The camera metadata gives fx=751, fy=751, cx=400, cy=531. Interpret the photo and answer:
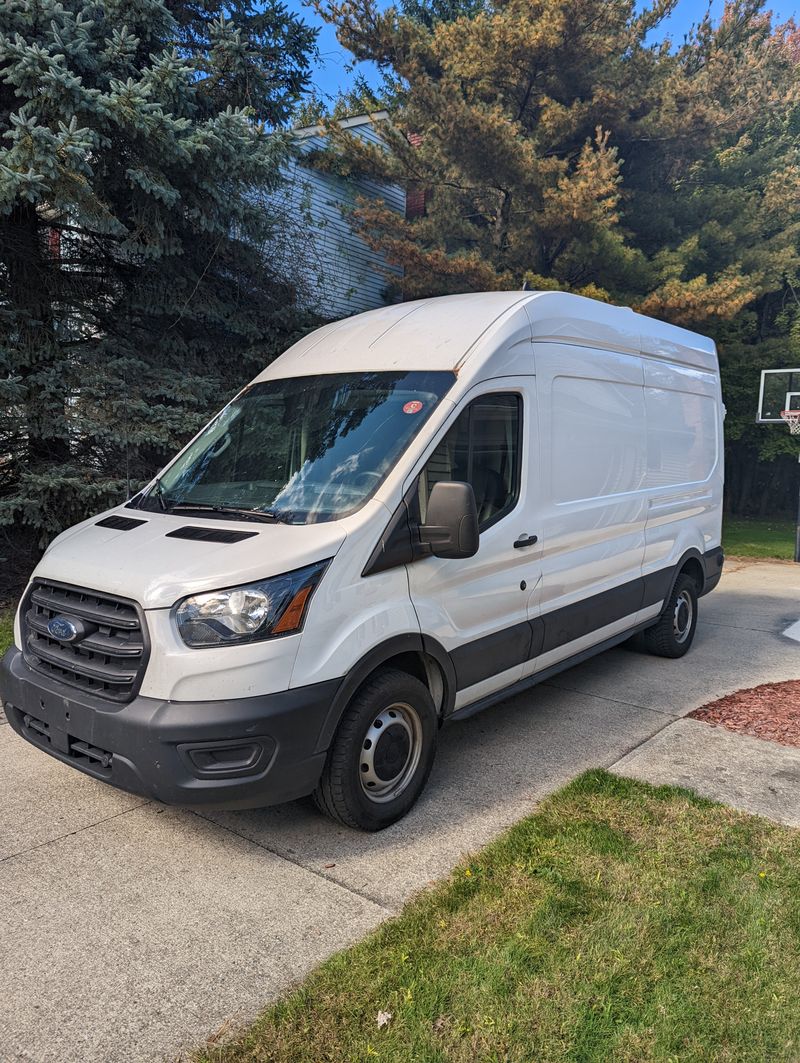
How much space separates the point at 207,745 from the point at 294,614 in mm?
602

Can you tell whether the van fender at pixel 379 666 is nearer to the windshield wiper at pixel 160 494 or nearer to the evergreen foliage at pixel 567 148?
the windshield wiper at pixel 160 494

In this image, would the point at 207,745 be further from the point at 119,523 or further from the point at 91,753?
the point at 119,523

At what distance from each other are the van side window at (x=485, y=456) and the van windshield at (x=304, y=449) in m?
0.19

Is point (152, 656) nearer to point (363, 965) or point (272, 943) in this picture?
point (272, 943)

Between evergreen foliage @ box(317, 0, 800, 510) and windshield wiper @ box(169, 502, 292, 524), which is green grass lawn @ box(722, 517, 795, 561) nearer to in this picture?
evergreen foliage @ box(317, 0, 800, 510)

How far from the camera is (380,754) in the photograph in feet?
11.4

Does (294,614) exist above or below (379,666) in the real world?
above

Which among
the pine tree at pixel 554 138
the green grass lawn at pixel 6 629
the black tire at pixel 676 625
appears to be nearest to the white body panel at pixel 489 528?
the black tire at pixel 676 625

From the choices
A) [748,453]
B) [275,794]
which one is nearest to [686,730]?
[275,794]

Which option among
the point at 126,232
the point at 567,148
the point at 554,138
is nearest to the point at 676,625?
the point at 126,232

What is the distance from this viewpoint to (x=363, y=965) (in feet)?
8.54

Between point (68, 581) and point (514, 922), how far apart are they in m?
2.34

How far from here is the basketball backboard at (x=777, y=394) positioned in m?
18.2

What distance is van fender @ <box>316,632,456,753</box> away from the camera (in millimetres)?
3152
